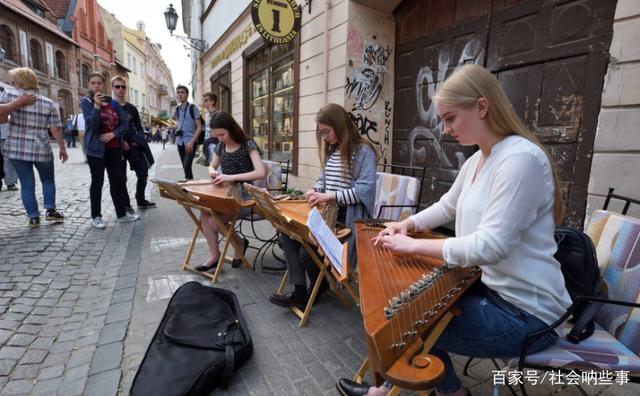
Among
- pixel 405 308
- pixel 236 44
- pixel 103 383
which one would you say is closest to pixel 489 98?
pixel 405 308

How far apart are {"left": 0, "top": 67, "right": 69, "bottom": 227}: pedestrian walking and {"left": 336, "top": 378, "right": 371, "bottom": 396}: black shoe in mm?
4548

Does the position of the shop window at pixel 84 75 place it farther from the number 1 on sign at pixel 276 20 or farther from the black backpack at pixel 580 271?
the black backpack at pixel 580 271

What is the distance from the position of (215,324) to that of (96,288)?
5.27 feet

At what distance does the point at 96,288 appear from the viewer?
2.99m

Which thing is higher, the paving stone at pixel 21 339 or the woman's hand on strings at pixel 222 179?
the woman's hand on strings at pixel 222 179

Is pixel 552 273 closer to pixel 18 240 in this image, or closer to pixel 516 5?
pixel 516 5

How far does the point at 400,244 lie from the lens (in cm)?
132

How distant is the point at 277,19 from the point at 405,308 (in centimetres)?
567

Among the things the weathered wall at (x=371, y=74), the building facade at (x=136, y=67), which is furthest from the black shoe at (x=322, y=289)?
the building facade at (x=136, y=67)

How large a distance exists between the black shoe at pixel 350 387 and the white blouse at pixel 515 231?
2.75 ft

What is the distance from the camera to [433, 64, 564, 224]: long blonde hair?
3.99ft

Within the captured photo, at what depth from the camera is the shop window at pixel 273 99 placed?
267 inches

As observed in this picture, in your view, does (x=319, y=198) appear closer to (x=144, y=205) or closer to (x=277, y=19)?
(x=277, y=19)

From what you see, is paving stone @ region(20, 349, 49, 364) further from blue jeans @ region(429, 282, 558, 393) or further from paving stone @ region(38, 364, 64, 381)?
blue jeans @ region(429, 282, 558, 393)
